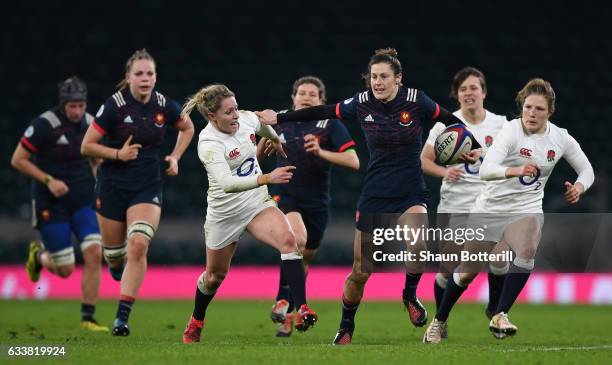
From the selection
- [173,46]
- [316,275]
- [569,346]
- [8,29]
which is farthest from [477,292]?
[8,29]

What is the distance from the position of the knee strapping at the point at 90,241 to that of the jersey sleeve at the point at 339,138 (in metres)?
2.68

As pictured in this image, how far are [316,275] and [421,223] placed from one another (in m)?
8.54

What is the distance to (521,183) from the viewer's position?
8.77 m

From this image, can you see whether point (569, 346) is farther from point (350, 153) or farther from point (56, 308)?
point (56, 308)

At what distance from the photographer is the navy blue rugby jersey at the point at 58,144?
435 inches

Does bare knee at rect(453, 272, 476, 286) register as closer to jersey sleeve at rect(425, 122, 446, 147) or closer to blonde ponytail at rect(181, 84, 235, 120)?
jersey sleeve at rect(425, 122, 446, 147)

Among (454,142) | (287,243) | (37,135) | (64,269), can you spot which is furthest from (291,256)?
(64,269)

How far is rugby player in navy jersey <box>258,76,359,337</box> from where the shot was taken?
33.2ft

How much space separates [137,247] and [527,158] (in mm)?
3479

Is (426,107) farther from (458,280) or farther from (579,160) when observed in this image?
(458,280)

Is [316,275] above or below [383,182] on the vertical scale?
below

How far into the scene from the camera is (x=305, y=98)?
10.1 m

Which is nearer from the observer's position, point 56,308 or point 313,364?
point 313,364

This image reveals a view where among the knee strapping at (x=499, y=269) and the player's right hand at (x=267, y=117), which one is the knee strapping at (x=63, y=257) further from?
the knee strapping at (x=499, y=269)
